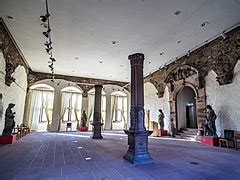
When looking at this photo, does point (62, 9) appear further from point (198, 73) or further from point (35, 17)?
point (198, 73)

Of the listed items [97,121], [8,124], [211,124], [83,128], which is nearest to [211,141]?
[211,124]

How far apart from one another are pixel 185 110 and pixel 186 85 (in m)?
2.14

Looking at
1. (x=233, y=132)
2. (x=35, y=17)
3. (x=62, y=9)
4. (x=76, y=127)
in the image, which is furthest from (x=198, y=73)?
(x=76, y=127)

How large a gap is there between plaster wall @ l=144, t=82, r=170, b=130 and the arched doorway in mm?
688

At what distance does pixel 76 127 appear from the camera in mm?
13070

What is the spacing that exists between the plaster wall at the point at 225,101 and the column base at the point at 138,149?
14.2 ft

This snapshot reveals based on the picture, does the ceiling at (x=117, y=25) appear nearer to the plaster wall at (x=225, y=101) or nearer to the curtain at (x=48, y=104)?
the plaster wall at (x=225, y=101)

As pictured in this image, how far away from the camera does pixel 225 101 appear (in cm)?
632

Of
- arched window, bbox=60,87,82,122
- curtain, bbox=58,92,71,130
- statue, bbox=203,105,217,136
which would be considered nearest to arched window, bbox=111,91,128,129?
arched window, bbox=60,87,82,122

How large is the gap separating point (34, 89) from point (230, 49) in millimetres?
13185

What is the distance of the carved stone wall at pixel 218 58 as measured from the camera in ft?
20.0

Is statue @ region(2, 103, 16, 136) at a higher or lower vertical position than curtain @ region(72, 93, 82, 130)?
lower

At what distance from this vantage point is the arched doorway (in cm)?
935

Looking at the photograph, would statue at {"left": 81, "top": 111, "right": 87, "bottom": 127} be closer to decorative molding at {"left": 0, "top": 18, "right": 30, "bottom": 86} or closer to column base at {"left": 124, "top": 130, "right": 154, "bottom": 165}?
decorative molding at {"left": 0, "top": 18, "right": 30, "bottom": 86}
